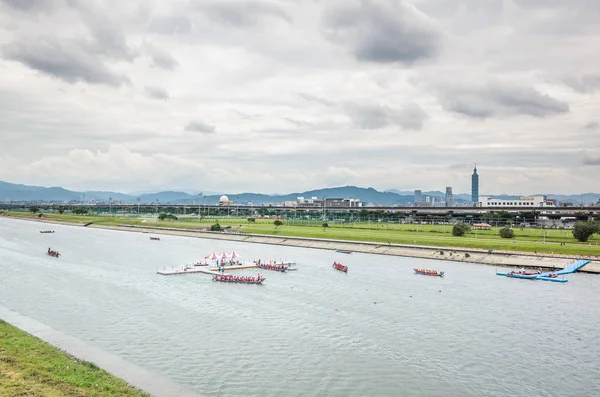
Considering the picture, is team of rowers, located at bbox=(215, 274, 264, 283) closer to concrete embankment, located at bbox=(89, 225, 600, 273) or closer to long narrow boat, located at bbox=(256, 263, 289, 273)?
long narrow boat, located at bbox=(256, 263, 289, 273)

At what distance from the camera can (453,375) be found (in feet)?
88.9

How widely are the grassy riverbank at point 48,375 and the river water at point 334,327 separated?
3.42 meters

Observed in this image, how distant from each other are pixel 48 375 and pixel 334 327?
19.2 metres

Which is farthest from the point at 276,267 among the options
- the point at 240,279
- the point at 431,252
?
the point at 431,252

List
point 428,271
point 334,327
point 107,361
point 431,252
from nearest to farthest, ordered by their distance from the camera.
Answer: point 107,361 < point 334,327 < point 428,271 < point 431,252

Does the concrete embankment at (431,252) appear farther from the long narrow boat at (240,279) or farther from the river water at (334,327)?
the long narrow boat at (240,279)

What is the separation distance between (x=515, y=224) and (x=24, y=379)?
472ft

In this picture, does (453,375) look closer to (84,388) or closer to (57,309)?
(84,388)

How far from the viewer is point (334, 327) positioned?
3609 cm

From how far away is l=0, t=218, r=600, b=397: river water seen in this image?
2612cm

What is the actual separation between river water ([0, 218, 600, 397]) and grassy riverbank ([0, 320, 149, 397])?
11.2 ft

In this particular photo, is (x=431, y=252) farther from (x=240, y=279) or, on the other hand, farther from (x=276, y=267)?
(x=240, y=279)

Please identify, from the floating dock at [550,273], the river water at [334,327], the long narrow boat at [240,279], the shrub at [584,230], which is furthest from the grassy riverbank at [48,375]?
the shrub at [584,230]

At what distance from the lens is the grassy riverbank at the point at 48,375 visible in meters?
20.6
